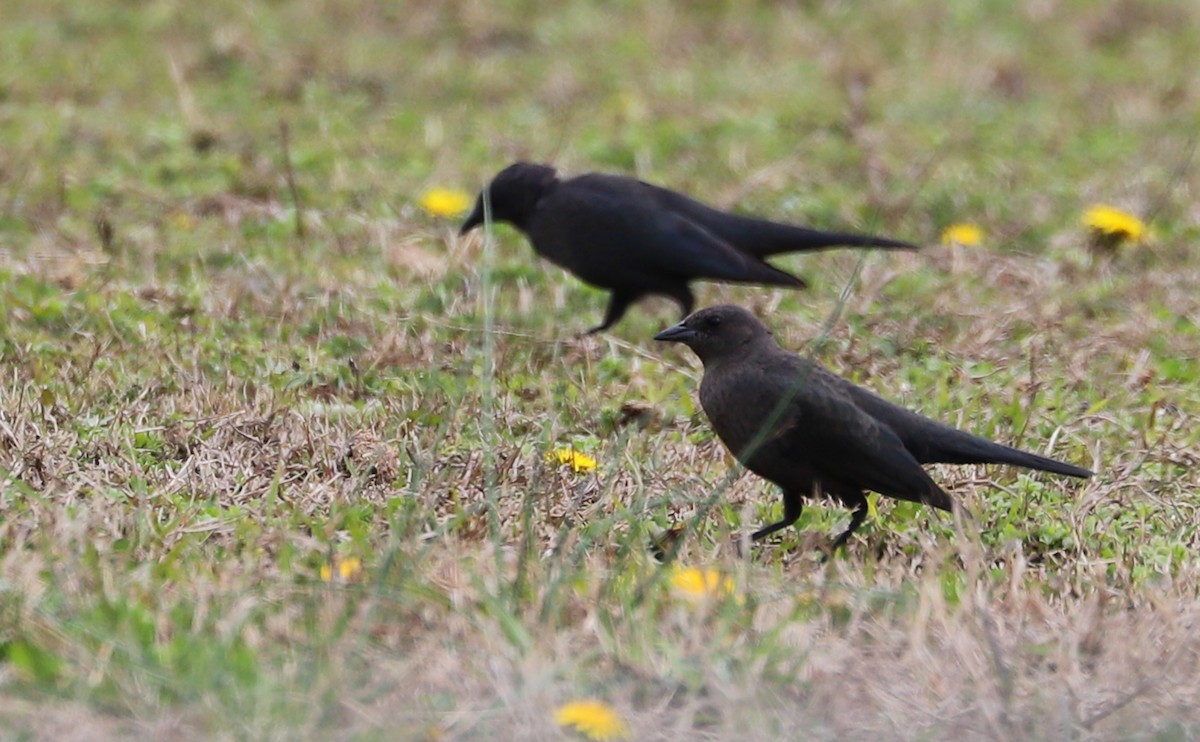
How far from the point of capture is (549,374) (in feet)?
19.0

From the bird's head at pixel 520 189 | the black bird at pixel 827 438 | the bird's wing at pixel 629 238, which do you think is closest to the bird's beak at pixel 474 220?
the bird's head at pixel 520 189

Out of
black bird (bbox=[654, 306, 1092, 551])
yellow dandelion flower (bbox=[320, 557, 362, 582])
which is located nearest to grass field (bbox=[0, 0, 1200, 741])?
yellow dandelion flower (bbox=[320, 557, 362, 582])

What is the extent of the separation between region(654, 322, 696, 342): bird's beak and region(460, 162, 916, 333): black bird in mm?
1196

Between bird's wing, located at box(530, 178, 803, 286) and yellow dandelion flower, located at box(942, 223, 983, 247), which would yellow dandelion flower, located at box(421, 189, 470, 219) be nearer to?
bird's wing, located at box(530, 178, 803, 286)

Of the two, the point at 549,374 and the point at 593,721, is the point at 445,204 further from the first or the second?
the point at 593,721

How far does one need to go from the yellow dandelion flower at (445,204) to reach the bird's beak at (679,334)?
262 cm

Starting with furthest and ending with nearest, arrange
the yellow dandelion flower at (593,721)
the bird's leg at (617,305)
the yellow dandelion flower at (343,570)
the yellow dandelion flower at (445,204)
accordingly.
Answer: the yellow dandelion flower at (445,204) < the bird's leg at (617,305) < the yellow dandelion flower at (343,570) < the yellow dandelion flower at (593,721)

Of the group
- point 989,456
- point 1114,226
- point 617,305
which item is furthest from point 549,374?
point 1114,226

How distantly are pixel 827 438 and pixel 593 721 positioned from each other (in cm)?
153

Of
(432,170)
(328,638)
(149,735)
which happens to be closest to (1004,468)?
(328,638)

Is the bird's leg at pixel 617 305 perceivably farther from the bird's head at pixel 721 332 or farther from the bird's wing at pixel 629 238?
the bird's head at pixel 721 332

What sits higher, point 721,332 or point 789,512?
point 721,332

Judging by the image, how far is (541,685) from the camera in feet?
10.5

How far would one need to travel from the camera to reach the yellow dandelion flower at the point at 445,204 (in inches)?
294
